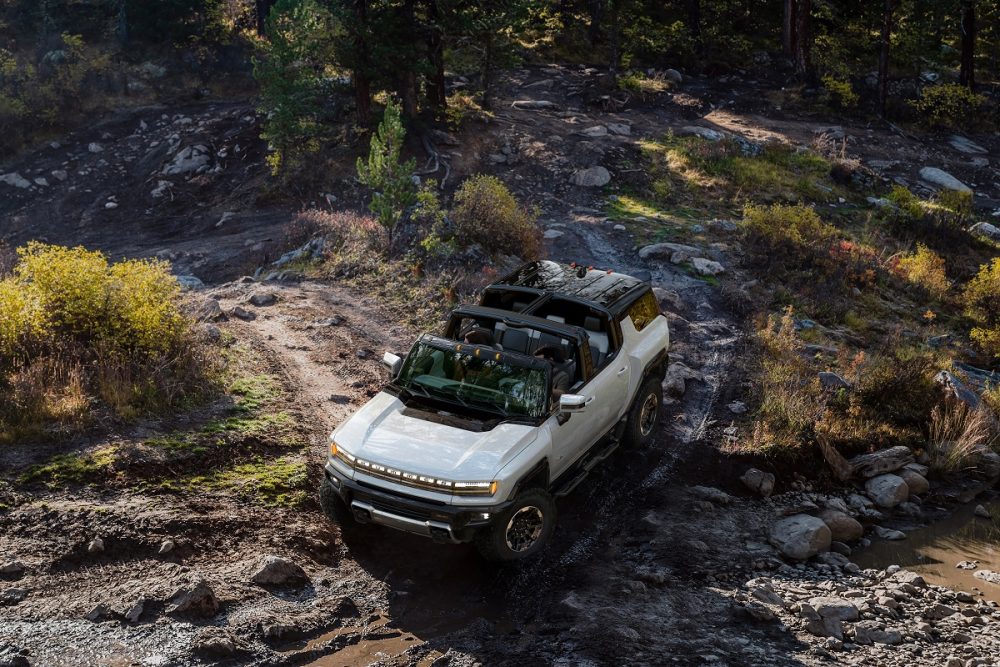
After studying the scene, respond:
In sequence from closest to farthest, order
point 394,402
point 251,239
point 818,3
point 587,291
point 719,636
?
point 719,636, point 394,402, point 587,291, point 251,239, point 818,3

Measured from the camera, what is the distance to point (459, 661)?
6.12 meters

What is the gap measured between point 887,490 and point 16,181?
2327cm

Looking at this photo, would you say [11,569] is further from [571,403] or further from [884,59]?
[884,59]

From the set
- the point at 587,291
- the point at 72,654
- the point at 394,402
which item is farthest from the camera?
the point at 587,291

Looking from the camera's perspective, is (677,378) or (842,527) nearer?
(842,527)

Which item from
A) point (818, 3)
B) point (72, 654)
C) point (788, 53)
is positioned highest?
point (818, 3)

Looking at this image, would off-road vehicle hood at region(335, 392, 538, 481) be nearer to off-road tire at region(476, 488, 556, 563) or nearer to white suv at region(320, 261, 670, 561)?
white suv at region(320, 261, 670, 561)

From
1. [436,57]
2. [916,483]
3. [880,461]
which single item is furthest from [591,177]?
[916,483]

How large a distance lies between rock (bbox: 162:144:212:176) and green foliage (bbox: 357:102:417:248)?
10.1m

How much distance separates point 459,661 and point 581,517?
2.64m

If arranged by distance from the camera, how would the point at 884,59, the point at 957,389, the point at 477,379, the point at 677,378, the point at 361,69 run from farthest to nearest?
the point at 884,59 < the point at 361,69 < the point at 677,378 < the point at 957,389 < the point at 477,379

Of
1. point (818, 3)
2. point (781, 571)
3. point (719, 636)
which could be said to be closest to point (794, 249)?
point (781, 571)

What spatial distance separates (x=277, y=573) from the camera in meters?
6.97

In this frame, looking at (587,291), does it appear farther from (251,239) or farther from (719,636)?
(251,239)
